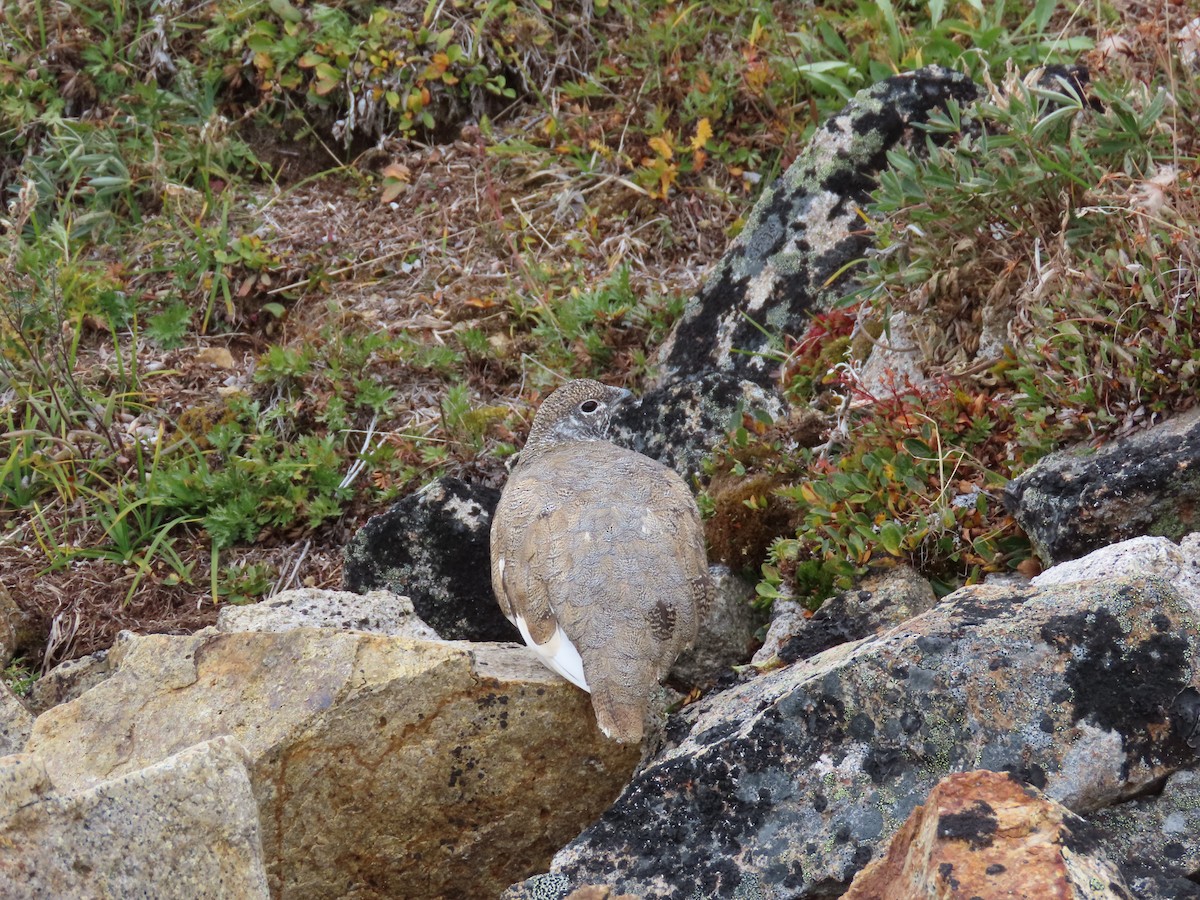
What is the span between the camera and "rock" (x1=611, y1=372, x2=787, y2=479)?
6141mm

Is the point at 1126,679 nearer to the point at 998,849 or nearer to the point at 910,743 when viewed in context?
the point at 910,743

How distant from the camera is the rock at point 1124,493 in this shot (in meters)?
4.41

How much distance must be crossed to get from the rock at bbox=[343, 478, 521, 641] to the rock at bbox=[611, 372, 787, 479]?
0.95m

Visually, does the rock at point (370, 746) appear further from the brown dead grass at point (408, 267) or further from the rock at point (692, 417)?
the brown dead grass at point (408, 267)

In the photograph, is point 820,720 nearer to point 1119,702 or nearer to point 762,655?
point 1119,702

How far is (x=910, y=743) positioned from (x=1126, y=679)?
61cm

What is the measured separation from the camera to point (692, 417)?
245 inches

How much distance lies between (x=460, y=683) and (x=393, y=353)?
152 inches

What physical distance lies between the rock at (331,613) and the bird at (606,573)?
39cm

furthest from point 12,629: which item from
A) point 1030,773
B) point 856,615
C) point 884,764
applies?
point 1030,773

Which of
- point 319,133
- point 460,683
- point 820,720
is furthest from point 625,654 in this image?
point 319,133

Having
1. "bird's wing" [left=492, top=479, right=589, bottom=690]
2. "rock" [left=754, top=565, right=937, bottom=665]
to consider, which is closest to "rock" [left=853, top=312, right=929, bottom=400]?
"rock" [left=754, top=565, right=937, bottom=665]

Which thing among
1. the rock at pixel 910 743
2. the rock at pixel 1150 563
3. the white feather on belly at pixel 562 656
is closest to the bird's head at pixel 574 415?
the white feather on belly at pixel 562 656

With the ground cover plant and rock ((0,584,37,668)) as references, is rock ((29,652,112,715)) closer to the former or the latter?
rock ((0,584,37,668))
